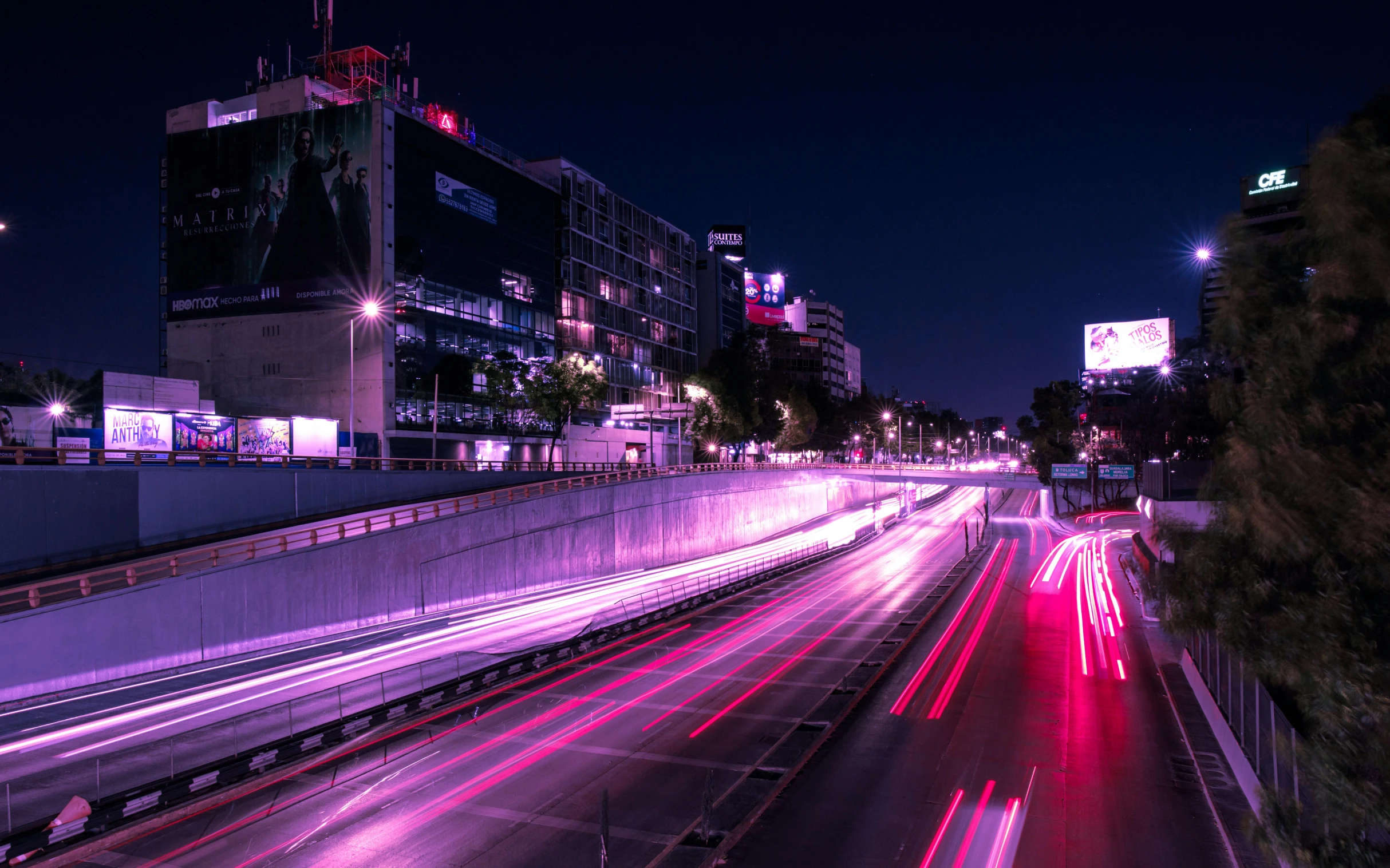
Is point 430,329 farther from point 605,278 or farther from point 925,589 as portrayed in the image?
point 925,589

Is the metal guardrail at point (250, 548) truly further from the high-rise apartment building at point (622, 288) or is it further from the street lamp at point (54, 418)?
the high-rise apartment building at point (622, 288)

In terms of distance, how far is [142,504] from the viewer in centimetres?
3106

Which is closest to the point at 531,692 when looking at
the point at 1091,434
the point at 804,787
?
the point at 804,787

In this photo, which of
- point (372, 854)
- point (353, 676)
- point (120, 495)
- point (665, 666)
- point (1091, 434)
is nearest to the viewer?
point (372, 854)

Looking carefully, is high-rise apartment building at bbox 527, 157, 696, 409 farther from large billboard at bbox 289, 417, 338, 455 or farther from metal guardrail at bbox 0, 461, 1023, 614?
metal guardrail at bbox 0, 461, 1023, 614

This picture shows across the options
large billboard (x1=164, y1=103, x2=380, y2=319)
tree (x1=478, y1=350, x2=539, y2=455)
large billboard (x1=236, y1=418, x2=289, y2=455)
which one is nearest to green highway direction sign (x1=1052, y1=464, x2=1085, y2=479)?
tree (x1=478, y1=350, x2=539, y2=455)

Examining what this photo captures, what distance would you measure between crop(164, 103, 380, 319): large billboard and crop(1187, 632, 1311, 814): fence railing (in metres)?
62.5

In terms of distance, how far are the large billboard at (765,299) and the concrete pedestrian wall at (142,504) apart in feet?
365

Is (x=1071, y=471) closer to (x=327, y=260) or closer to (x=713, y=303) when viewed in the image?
(x=327, y=260)

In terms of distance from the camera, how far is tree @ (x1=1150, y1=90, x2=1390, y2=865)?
5906mm

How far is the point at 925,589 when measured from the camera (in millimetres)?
45344

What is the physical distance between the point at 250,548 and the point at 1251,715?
29338 millimetres

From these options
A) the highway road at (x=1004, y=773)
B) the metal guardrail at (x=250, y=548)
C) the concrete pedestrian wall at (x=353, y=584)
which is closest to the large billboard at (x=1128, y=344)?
the concrete pedestrian wall at (x=353, y=584)

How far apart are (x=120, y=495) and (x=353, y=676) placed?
1384cm
